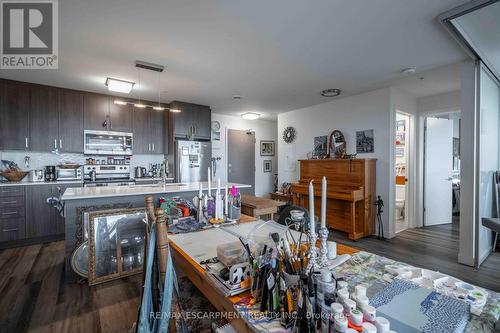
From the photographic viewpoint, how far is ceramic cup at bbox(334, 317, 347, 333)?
612 mm

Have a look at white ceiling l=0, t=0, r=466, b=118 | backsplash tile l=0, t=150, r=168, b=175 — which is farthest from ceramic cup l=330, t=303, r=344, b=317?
backsplash tile l=0, t=150, r=168, b=175

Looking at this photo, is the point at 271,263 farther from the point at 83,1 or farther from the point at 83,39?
the point at 83,39

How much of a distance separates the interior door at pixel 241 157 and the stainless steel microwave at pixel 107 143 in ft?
7.95

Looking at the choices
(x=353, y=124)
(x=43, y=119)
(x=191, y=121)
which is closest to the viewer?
(x=43, y=119)

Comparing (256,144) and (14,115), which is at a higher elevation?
(14,115)

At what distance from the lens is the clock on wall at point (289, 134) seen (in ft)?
18.1

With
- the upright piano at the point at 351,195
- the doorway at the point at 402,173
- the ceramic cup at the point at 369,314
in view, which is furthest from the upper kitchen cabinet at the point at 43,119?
the doorway at the point at 402,173

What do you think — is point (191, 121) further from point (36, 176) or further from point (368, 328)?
point (368, 328)

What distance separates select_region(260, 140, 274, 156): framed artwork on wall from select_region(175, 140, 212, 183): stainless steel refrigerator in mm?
2031

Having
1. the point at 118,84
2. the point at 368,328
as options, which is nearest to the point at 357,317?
the point at 368,328

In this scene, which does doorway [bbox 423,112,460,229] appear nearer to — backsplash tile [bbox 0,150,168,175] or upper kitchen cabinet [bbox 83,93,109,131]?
upper kitchen cabinet [bbox 83,93,109,131]

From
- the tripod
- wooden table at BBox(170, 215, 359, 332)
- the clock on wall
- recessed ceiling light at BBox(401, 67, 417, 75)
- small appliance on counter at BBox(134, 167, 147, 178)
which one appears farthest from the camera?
the clock on wall

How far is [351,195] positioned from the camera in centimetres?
359

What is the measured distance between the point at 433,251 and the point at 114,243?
13.3 ft
